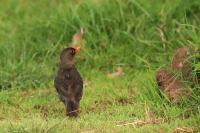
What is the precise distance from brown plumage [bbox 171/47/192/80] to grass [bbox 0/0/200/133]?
0.17m

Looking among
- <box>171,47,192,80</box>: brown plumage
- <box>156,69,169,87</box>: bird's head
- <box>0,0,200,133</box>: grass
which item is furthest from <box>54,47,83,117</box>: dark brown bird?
<box>171,47,192,80</box>: brown plumage

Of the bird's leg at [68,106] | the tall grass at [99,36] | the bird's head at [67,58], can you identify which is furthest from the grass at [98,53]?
the bird's head at [67,58]

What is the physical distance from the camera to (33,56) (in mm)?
10562

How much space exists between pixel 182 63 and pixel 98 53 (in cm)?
244

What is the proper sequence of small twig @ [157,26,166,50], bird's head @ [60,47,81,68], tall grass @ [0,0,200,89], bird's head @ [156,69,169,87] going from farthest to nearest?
small twig @ [157,26,166,50], tall grass @ [0,0,200,89], bird's head @ [60,47,81,68], bird's head @ [156,69,169,87]

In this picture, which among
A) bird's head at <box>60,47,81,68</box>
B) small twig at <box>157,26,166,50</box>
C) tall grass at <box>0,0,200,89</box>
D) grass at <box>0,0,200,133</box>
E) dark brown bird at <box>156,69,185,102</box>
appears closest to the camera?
dark brown bird at <box>156,69,185,102</box>

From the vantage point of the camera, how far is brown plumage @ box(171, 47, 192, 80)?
27.4 ft

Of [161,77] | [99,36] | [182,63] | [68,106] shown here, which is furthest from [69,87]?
[99,36]

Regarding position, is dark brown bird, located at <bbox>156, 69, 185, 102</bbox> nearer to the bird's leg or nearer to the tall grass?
the bird's leg

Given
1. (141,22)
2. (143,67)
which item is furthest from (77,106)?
(141,22)

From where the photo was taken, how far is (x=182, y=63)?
843 cm

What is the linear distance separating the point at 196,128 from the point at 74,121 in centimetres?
131

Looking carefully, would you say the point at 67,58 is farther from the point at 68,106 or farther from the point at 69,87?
the point at 68,106

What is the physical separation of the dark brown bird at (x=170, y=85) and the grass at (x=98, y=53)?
0.28 ft
